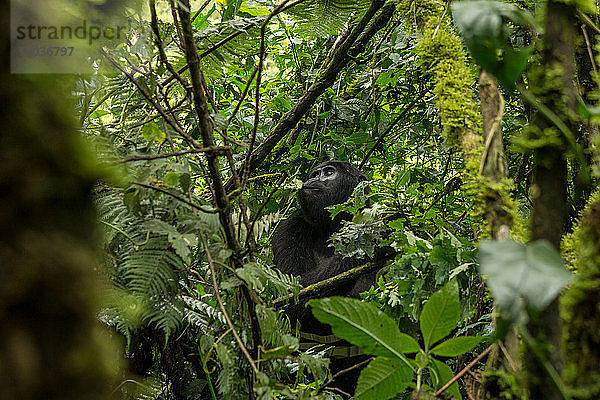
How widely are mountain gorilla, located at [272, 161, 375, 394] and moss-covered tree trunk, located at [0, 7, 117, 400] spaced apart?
1751 millimetres

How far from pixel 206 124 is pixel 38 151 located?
47 cm

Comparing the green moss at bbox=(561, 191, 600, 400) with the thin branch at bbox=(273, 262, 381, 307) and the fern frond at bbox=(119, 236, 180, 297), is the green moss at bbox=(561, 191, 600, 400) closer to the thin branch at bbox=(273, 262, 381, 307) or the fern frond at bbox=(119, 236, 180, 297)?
the fern frond at bbox=(119, 236, 180, 297)

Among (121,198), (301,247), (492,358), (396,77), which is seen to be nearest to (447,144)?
(492,358)

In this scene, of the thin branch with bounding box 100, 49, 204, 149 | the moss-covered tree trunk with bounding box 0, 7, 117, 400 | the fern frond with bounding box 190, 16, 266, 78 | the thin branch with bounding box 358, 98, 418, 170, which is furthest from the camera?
the thin branch with bounding box 358, 98, 418, 170

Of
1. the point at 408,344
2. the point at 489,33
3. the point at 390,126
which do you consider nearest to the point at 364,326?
the point at 408,344

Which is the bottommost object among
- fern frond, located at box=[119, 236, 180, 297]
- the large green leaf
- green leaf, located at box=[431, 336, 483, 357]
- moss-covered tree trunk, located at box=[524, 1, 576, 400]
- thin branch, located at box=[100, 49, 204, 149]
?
green leaf, located at box=[431, 336, 483, 357]

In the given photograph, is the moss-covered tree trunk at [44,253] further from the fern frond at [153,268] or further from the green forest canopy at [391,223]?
the fern frond at [153,268]

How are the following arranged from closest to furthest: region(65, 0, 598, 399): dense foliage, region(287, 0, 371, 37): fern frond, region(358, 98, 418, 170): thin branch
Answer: region(65, 0, 598, 399): dense foliage, region(287, 0, 371, 37): fern frond, region(358, 98, 418, 170): thin branch

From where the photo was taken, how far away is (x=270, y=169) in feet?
7.63

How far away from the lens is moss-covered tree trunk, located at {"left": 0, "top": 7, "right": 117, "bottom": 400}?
344 millimetres

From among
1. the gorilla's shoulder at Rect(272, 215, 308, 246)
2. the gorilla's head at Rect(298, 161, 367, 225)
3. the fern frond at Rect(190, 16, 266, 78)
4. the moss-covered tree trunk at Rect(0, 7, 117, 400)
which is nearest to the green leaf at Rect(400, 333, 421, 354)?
the moss-covered tree trunk at Rect(0, 7, 117, 400)

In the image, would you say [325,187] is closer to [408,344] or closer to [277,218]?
[277,218]

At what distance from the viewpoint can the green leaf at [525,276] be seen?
348 mm

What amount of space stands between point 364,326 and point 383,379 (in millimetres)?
106
